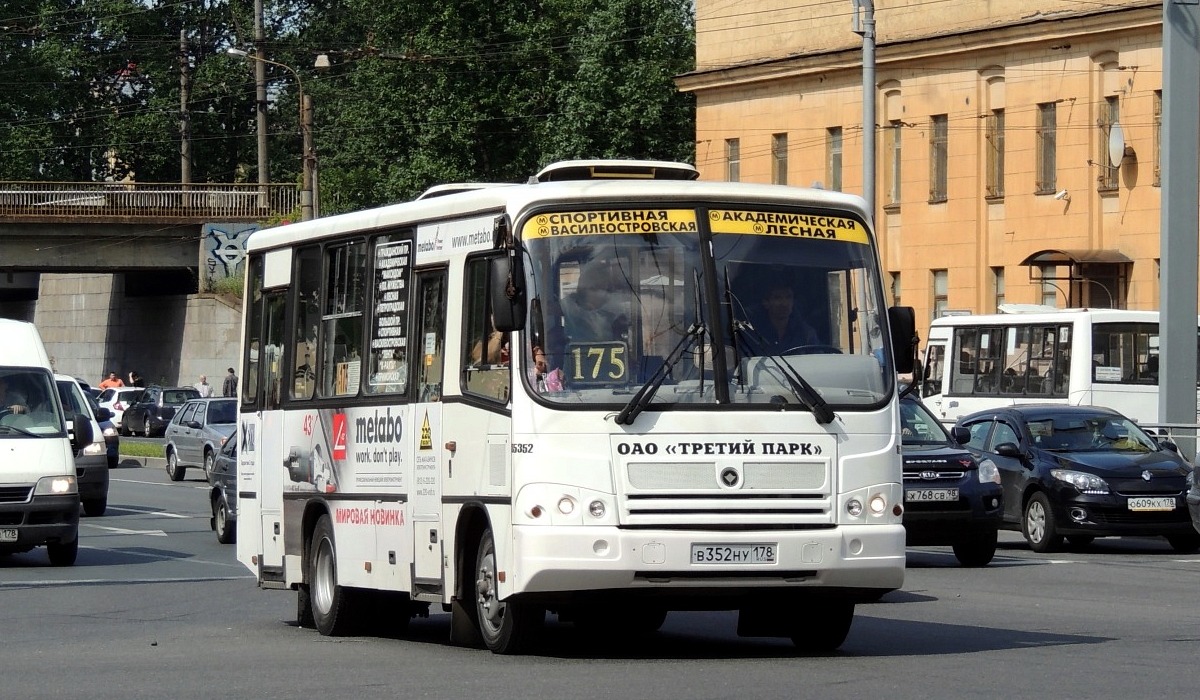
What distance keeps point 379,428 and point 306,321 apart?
176cm

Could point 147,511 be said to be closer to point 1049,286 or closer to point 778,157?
point 1049,286

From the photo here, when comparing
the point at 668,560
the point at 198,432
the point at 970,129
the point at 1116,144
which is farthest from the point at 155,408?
the point at 668,560

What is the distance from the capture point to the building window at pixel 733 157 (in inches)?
2559

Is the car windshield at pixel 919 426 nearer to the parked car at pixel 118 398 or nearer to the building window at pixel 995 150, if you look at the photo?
the building window at pixel 995 150

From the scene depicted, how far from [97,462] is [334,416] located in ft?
53.6

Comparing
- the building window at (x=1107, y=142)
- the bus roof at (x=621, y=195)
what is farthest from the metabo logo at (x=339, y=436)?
the building window at (x=1107, y=142)

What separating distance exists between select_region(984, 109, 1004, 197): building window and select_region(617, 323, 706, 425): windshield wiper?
148 ft

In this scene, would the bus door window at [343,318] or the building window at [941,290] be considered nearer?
the bus door window at [343,318]

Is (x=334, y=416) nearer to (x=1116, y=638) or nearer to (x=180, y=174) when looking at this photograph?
(x=1116, y=638)

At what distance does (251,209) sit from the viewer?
69125 mm

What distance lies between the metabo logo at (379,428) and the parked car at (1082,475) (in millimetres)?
9681

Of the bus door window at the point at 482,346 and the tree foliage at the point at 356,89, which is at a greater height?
the tree foliage at the point at 356,89

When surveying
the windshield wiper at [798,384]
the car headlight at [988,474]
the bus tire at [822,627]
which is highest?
the windshield wiper at [798,384]

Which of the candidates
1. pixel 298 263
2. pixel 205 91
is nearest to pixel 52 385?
pixel 298 263
